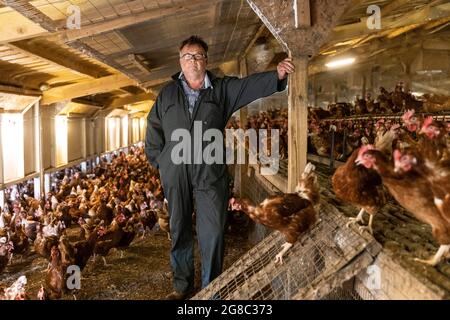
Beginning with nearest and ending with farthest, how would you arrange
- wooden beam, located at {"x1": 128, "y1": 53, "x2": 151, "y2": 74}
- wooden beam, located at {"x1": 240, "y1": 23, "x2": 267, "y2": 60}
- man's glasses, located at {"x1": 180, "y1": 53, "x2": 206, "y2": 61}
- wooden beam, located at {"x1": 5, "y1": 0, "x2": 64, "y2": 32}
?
wooden beam, located at {"x1": 5, "y1": 0, "x2": 64, "y2": 32} < man's glasses, located at {"x1": 180, "y1": 53, "x2": 206, "y2": 61} < wooden beam, located at {"x1": 128, "y1": 53, "x2": 151, "y2": 74} < wooden beam, located at {"x1": 240, "y1": 23, "x2": 267, "y2": 60}

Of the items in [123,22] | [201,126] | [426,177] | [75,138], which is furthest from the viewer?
[75,138]

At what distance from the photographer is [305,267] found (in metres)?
2.34

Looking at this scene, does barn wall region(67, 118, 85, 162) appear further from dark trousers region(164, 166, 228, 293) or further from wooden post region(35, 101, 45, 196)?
dark trousers region(164, 166, 228, 293)

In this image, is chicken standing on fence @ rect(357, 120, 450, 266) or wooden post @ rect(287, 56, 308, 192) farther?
wooden post @ rect(287, 56, 308, 192)

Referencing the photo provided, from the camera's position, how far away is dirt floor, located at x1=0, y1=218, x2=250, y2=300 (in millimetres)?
3854

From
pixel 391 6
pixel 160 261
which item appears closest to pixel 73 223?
pixel 160 261

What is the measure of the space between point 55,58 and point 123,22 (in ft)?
8.54

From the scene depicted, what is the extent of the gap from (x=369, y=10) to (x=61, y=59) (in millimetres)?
4047

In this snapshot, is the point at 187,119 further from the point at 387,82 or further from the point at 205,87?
the point at 387,82

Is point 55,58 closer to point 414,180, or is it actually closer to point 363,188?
point 363,188

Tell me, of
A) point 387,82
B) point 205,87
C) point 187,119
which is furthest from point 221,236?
point 387,82

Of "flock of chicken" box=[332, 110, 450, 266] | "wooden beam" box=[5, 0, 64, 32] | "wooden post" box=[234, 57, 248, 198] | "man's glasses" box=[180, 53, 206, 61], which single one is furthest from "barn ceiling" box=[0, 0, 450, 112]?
"flock of chicken" box=[332, 110, 450, 266]

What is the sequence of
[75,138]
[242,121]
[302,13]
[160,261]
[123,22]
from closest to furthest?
[302,13] → [123,22] → [160,261] → [242,121] → [75,138]

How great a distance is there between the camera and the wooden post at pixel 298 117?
244 cm
